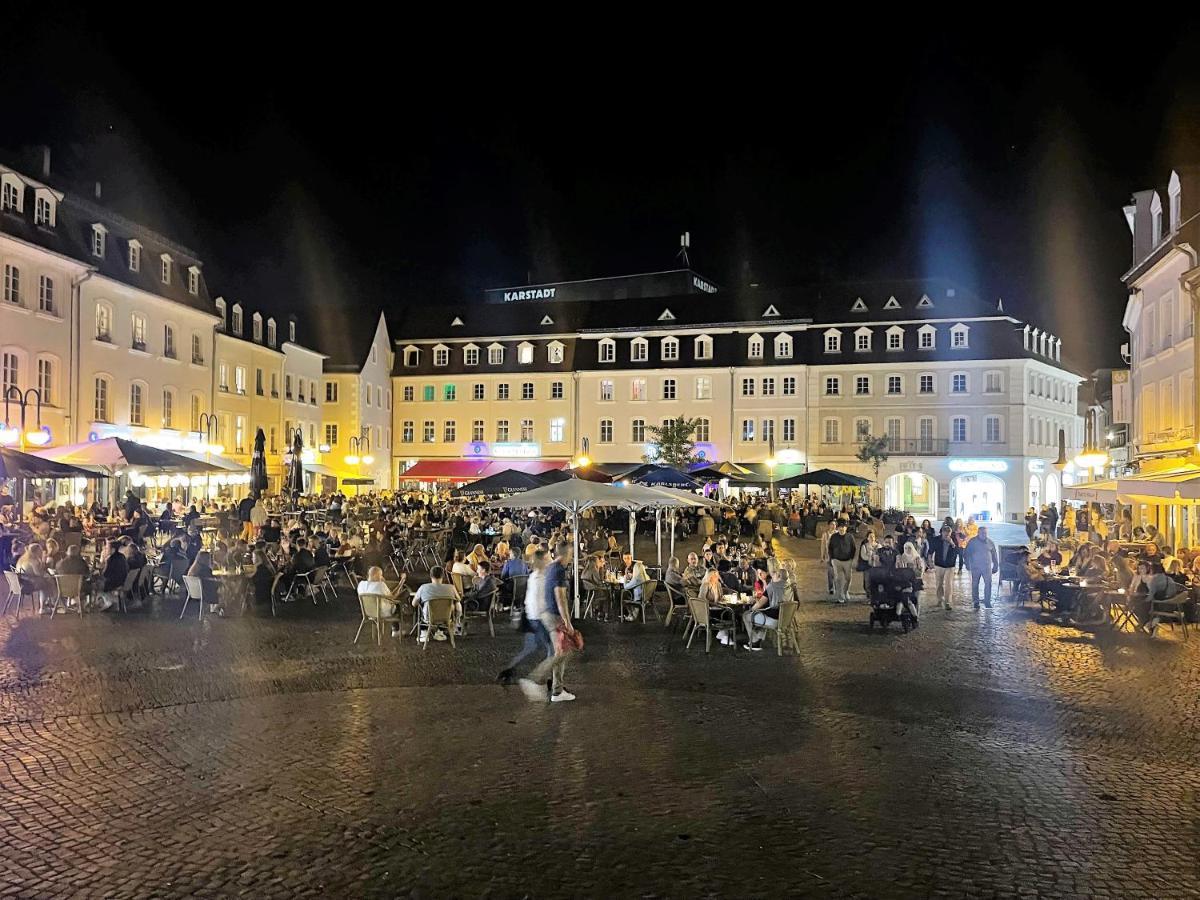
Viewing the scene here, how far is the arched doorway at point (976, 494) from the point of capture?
52812 millimetres

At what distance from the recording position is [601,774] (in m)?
7.43

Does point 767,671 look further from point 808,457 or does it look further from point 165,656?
point 808,457

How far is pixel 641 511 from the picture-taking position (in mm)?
36875

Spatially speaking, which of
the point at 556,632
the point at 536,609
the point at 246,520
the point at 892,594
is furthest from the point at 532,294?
the point at 556,632

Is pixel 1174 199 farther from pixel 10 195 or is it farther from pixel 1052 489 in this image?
pixel 1052 489

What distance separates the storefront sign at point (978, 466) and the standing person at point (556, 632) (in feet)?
155

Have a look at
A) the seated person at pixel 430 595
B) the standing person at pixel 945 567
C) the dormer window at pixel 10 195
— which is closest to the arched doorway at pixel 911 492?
the standing person at pixel 945 567

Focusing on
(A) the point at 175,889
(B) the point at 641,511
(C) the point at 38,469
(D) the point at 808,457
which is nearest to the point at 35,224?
(C) the point at 38,469

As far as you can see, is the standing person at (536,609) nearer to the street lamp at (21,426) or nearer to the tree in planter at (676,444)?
the street lamp at (21,426)

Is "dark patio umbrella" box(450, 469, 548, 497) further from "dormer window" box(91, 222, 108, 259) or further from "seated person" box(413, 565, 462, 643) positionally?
"dormer window" box(91, 222, 108, 259)

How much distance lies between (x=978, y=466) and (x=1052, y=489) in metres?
6.44

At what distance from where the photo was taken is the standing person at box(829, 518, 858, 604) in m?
17.8

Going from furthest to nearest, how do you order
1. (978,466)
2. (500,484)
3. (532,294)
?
(532,294) < (978,466) < (500,484)

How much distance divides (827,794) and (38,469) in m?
15.7
